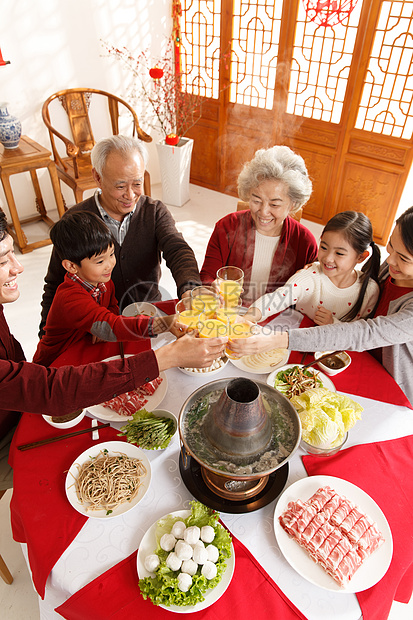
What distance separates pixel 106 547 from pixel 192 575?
A: 0.83 ft

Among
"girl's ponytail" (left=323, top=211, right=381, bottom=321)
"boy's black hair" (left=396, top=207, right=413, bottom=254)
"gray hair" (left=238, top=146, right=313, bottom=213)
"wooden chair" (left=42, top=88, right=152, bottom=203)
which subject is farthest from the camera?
"wooden chair" (left=42, top=88, right=152, bottom=203)

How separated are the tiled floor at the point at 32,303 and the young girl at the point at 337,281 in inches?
50.3

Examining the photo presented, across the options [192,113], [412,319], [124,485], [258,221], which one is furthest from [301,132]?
[124,485]

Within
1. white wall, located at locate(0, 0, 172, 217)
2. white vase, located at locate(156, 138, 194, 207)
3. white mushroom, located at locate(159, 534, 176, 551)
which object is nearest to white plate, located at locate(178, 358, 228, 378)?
white mushroom, located at locate(159, 534, 176, 551)

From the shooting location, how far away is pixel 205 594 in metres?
1.03

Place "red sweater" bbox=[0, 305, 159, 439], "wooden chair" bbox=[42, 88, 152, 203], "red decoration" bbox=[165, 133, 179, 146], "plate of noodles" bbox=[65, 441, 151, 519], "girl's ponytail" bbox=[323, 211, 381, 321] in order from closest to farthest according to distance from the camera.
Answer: "plate of noodles" bbox=[65, 441, 151, 519] → "red sweater" bbox=[0, 305, 159, 439] → "girl's ponytail" bbox=[323, 211, 381, 321] → "wooden chair" bbox=[42, 88, 152, 203] → "red decoration" bbox=[165, 133, 179, 146]

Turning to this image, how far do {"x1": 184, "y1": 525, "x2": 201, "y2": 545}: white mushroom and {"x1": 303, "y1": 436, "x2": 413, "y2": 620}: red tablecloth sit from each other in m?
0.42

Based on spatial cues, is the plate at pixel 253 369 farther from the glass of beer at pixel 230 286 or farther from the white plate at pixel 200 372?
the glass of beer at pixel 230 286

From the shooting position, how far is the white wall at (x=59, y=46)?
3779 mm

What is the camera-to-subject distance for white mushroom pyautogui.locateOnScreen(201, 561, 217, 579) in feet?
3.36

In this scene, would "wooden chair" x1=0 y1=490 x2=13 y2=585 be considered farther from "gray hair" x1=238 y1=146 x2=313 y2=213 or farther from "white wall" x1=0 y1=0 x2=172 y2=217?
"white wall" x1=0 y1=0 x2=172 y2=217

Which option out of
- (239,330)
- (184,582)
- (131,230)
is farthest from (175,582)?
(131,230)

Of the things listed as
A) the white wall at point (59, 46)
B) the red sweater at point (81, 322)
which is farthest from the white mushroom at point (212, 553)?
the white wall at point (59, 46)

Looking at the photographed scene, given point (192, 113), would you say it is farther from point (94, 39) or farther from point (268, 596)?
point (268, 596)
